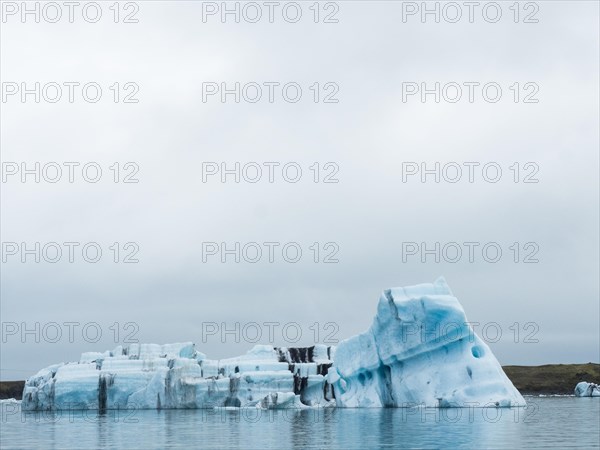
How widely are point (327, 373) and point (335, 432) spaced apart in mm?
22614

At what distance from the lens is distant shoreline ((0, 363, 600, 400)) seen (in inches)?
3258

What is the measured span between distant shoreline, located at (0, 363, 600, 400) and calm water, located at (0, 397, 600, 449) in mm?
50622

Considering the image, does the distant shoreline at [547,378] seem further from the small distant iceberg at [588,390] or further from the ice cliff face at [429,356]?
the ice cliff face at [429,356]

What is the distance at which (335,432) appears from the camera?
25.1 metres

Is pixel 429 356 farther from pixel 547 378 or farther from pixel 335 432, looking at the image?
pixel 547 378

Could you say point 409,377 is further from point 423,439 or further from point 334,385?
point 423,439

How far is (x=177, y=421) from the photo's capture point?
3331cm

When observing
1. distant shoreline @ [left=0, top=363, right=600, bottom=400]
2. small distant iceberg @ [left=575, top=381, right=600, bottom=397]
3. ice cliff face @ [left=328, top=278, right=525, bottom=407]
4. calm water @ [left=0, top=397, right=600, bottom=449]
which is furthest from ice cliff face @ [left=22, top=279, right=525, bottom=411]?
distant shoreline @ [left=0, top=363, right=600, bottom=400]

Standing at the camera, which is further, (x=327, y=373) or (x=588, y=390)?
(x=588, y=390)

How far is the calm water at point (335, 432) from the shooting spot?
21.1 meters

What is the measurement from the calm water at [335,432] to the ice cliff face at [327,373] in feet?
11.4

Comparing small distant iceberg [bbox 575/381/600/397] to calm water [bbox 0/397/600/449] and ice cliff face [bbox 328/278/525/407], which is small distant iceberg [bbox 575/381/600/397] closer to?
ice cliff face [bbox 328/278/525/407]

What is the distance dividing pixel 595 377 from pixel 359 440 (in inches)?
2702

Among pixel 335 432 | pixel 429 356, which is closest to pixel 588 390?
pixel 429 356
